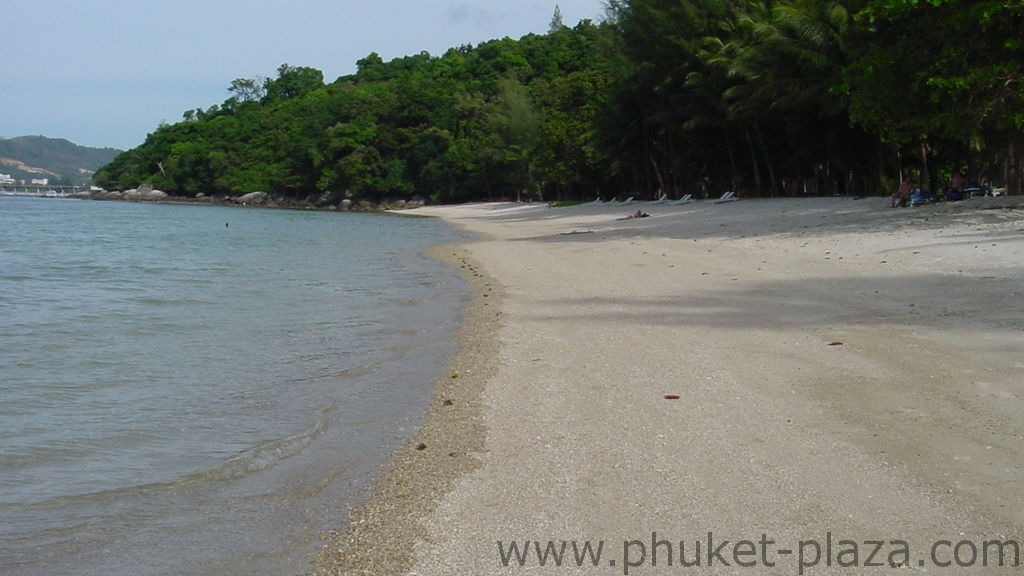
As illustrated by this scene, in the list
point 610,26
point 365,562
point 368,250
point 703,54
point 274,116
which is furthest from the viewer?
point 274,116

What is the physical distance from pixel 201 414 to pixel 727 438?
4.03 m

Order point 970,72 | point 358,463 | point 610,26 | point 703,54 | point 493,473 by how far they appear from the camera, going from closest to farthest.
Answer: point 493,473, point 358,463, point 970,72, point 703,54, point 610,26

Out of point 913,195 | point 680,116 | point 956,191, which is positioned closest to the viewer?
point 913,195

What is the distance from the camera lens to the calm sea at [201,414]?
4.37m

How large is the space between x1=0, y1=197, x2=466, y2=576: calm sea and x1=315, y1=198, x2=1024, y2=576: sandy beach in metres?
0.43

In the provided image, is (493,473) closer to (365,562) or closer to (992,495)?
(365,562)

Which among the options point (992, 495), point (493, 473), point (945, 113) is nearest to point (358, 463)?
point (493, 473)

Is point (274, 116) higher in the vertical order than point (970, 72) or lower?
higher

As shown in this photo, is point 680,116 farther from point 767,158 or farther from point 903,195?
point 903,195

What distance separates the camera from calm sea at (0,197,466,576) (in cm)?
437

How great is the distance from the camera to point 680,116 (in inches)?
1554

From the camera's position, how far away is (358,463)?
5410mm

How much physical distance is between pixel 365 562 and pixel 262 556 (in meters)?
0.57

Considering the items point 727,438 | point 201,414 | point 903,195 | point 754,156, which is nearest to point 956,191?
point 903,195
